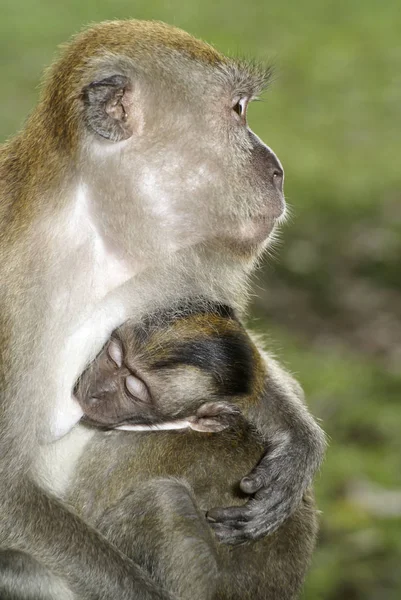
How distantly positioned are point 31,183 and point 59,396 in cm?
82

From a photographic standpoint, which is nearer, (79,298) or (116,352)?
(79,298)

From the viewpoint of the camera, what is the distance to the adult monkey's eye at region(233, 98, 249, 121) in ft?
16.1

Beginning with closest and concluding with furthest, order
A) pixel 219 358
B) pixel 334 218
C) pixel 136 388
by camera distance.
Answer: pixel 219 358, pixel 136 388, pixel 334 218

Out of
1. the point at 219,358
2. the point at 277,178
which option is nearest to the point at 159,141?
the point at 277,178

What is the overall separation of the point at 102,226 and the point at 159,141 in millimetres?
390

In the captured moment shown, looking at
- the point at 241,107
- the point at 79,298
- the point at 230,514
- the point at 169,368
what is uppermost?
the point at 241,107

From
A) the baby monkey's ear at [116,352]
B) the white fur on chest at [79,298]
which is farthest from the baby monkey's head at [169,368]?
the white fur on chest at [79,298]

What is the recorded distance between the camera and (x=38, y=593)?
473cm

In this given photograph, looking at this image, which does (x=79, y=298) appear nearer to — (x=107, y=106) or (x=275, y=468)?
(x=107, y=106)

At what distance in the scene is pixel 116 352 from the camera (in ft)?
16.3

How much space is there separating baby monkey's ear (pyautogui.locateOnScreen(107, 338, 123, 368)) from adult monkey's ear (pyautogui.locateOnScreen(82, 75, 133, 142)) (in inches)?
33.3

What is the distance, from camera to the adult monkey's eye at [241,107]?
491 centimetres

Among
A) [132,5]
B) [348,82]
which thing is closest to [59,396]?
[348,82]

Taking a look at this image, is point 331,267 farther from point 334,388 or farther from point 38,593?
point 38,593
